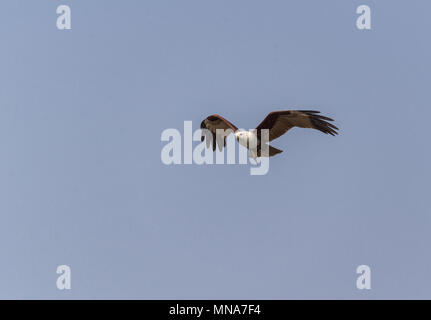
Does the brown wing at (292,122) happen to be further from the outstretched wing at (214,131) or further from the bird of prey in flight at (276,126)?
the outstretched wing at (214,131)

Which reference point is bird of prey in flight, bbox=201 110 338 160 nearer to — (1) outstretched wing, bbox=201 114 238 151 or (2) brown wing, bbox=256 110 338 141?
(2) brown wing, bbox=256 110 338 141

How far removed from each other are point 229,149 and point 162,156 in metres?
2.52

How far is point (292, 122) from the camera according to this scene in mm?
18484

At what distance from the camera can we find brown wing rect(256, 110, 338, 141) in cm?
1794

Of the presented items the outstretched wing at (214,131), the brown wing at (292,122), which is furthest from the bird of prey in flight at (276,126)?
the outstretched wing at (214,131)

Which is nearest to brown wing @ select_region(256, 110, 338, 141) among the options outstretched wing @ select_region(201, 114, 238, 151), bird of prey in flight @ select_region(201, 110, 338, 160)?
bird of prey in flight @ select_region(201, 110, 338, 160)

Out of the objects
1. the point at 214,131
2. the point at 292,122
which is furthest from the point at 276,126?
the point at 214,131

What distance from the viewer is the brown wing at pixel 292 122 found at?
17.9 m

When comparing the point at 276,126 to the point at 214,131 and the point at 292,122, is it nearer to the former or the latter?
the point at 292,122

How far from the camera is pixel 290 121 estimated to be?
18.4 meters
